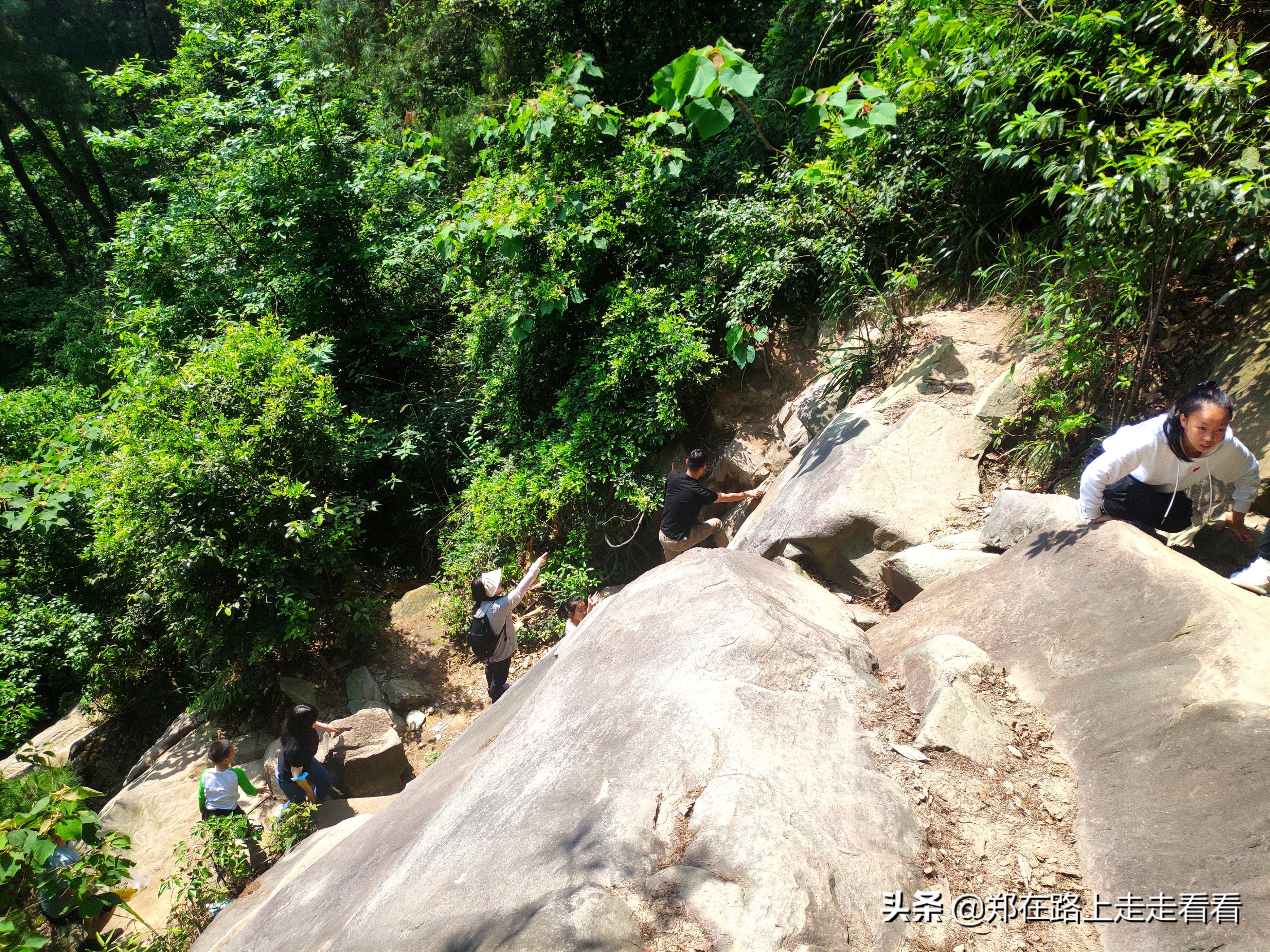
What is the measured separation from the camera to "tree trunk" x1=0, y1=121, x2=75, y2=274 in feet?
60.8

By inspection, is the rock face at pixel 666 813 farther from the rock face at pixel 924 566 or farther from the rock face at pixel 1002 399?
the rock face at pixel 1002 399

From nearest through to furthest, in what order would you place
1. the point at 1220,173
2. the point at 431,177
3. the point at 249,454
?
the point at 1220,173, the point at 249,454, the point at 431,177

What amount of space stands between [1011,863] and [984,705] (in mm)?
611

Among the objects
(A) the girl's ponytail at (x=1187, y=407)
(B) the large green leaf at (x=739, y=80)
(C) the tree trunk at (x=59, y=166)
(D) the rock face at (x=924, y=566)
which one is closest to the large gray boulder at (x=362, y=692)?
(D) the rock face at (x=924, y=566)

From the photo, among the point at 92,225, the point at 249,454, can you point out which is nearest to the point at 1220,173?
the point at 249,454

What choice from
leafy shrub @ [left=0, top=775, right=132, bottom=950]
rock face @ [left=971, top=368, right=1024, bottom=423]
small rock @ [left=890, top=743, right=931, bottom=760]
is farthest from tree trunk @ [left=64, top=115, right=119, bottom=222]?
small rock @ [left=890, top=743, right=931, bottom=760]

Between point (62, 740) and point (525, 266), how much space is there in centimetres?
724

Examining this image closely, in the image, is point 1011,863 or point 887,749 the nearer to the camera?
point 1011,863

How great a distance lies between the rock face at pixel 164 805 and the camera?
568 cm

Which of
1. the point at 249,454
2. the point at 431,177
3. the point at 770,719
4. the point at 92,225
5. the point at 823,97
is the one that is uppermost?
the point at 92,225

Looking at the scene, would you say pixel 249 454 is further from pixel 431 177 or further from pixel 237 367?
pixel 431 177

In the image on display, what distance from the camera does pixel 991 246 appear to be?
18.5ft

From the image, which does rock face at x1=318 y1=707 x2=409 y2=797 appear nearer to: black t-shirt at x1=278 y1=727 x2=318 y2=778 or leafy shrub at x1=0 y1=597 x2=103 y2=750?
black t-shirt at x1=278 y1=727 x2=318 y2=778

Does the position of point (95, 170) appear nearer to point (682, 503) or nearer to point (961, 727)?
point (682, 503)
